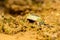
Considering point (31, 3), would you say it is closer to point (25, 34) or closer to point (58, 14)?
point (58, 14)

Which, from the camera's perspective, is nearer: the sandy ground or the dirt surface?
the sandy ground

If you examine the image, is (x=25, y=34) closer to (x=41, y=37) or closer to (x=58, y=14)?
(x=41, y=37)

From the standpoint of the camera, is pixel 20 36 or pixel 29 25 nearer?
pixel 20 36

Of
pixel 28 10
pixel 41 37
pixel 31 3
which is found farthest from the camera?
pixel 31 3

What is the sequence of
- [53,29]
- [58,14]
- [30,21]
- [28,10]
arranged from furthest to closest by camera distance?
1. [28,10]
2. [58,14]
3. [30,21]
4. [53,29]

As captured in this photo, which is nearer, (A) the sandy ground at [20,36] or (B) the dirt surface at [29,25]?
(A) the sandy ground at [20,36]

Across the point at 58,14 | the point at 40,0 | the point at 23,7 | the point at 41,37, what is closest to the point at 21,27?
the point at 41,37

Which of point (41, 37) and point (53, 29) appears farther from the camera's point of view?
point (53, 29)

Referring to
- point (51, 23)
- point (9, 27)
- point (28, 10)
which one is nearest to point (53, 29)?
point (51, 23)

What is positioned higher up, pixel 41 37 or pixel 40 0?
pixel 40 0
